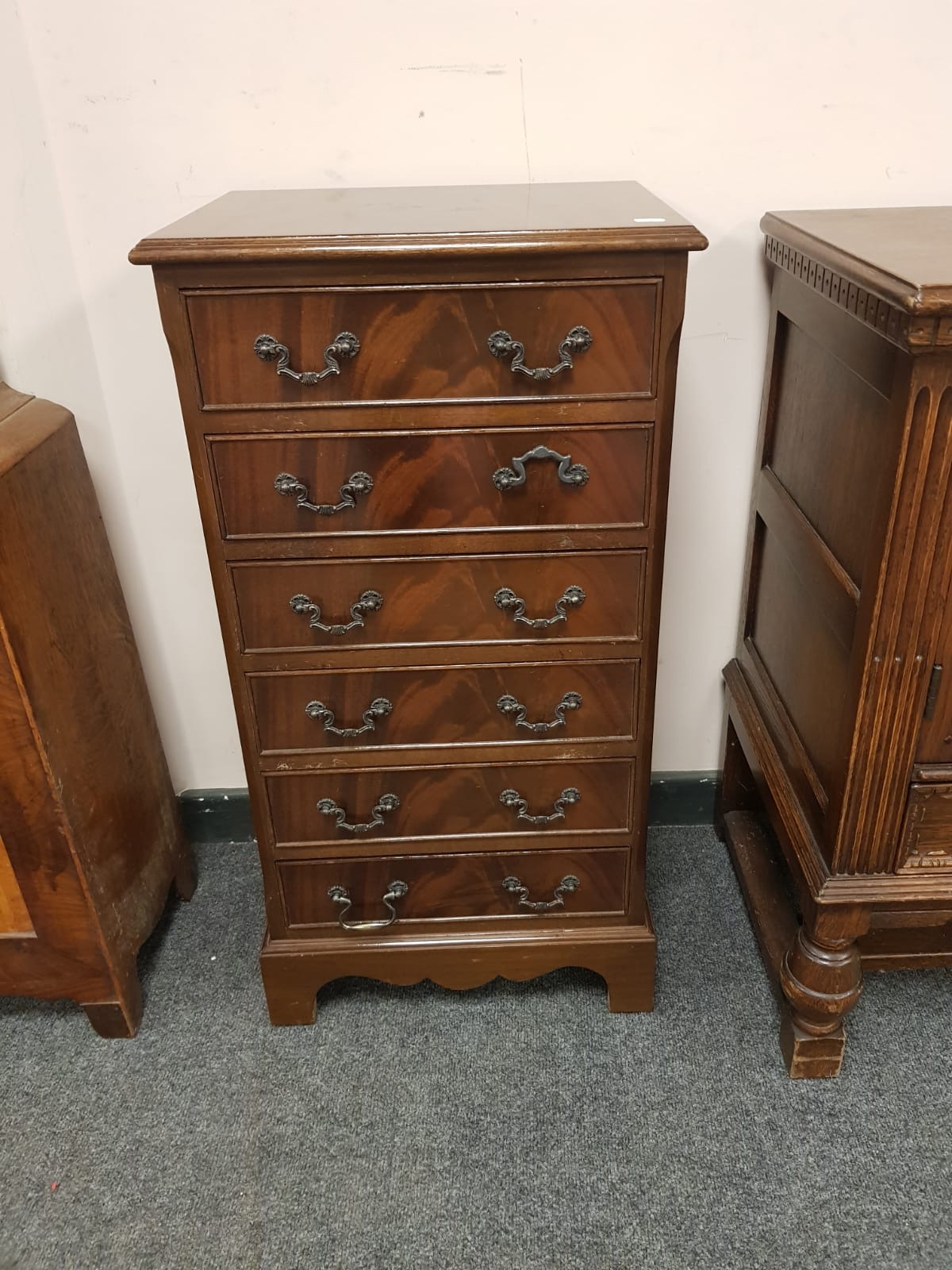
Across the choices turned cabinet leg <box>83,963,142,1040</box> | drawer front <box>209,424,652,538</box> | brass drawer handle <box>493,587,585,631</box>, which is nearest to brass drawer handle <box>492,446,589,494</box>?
drawer front <box>209,424,652,538</box>

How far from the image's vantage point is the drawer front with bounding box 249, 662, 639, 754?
4.04 ft

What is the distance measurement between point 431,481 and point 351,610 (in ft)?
0.63

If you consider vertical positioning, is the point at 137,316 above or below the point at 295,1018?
above

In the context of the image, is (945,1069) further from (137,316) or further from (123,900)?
(137,316)

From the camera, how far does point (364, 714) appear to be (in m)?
1.25

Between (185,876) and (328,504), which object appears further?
(185,876)

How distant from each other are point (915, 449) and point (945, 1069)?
935 millimetres

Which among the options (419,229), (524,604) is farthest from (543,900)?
(419,229)

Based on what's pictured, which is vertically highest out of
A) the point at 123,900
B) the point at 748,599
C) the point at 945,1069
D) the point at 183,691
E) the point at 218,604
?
the point at 218,604

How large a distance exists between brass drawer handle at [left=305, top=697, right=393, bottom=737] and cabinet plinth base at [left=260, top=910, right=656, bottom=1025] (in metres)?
0.37

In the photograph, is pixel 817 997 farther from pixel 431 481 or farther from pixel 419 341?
pixel 419 341

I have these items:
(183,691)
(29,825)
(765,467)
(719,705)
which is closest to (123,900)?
(29,825)

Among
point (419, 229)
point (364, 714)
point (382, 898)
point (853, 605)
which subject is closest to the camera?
point (419, 229)

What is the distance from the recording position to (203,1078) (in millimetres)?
1399
